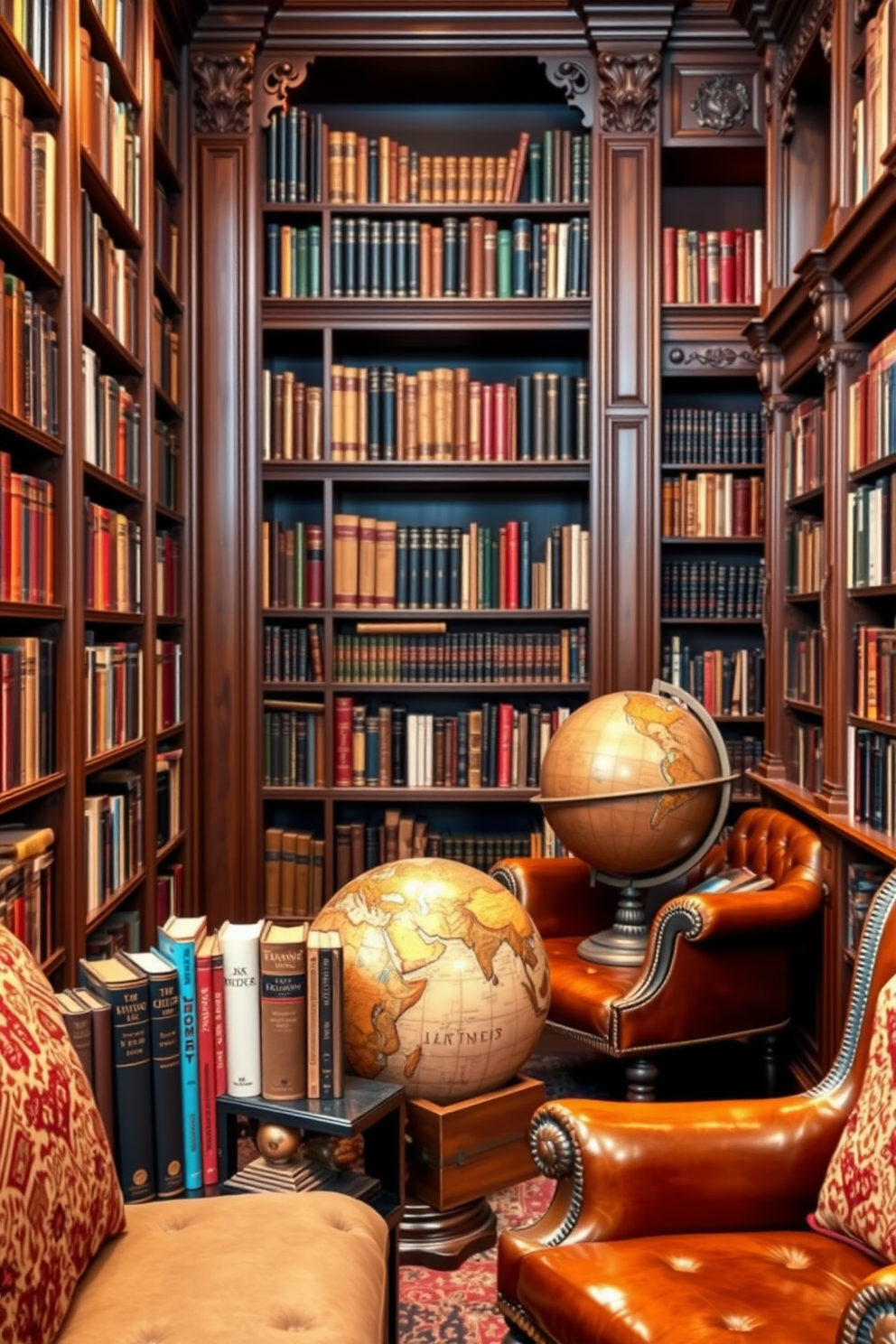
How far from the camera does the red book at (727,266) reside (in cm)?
579

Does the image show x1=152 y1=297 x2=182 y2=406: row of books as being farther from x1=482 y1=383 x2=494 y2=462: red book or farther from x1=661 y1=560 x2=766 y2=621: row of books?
x1=661 y1=560 x2=766 y2=621: row of books

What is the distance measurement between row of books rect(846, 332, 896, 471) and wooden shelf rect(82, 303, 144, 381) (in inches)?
93.6

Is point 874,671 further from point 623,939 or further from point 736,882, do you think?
point 623,939

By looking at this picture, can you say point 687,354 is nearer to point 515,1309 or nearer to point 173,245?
point 173,245

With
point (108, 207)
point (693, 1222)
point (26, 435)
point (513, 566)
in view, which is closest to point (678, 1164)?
point (693, 1222)

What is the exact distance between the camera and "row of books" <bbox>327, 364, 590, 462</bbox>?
575 cm

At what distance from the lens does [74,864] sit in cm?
356

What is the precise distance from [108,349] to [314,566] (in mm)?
1739

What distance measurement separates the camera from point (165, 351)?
5.27 m

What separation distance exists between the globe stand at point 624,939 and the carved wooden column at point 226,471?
5.95 ft

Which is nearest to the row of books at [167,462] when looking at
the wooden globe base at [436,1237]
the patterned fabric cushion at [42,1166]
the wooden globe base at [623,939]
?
the wooden globe base at [623,939]

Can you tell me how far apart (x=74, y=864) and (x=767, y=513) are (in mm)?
3087

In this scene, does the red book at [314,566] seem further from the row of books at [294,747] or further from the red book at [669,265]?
the red book at [669,265]

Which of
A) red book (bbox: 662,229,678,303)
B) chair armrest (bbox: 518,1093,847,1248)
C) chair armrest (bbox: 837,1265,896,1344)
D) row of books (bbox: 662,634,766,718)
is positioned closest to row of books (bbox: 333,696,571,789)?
row of books (bbox: 662,634,766,718)
